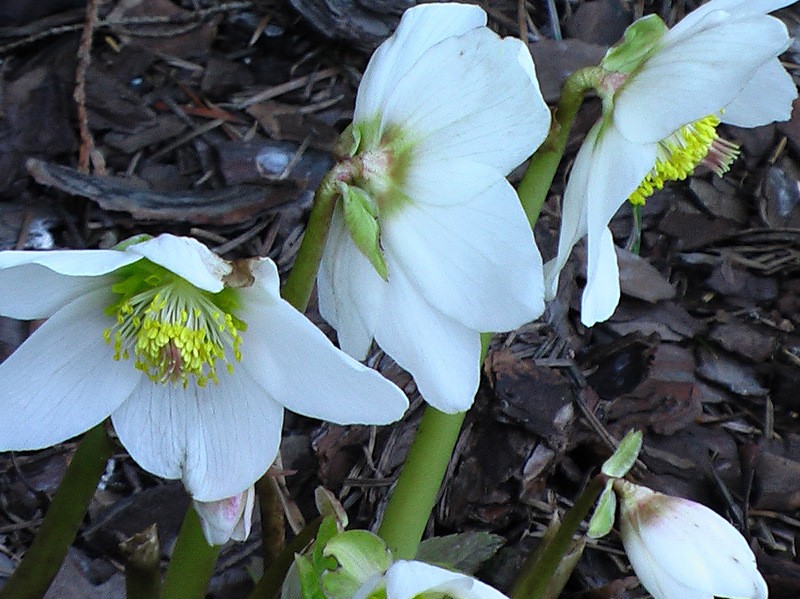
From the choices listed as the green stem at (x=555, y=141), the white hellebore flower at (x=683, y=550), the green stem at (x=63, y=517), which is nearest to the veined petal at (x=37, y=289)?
the green stem at (x=63, y=517)

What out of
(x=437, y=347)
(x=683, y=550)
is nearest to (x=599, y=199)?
(x=437, y=347)

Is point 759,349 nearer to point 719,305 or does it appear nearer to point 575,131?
point 719,305

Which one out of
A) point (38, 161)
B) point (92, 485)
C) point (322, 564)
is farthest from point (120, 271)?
point (38, 161)

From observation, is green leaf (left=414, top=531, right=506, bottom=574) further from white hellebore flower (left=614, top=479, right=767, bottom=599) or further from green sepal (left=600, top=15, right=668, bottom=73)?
green sepal (left=600, top=15, right=668, bottom=73)

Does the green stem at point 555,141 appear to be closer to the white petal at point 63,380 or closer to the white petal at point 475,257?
the white petal at point 475,257

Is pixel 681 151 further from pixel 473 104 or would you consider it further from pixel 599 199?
pixel 473 104
